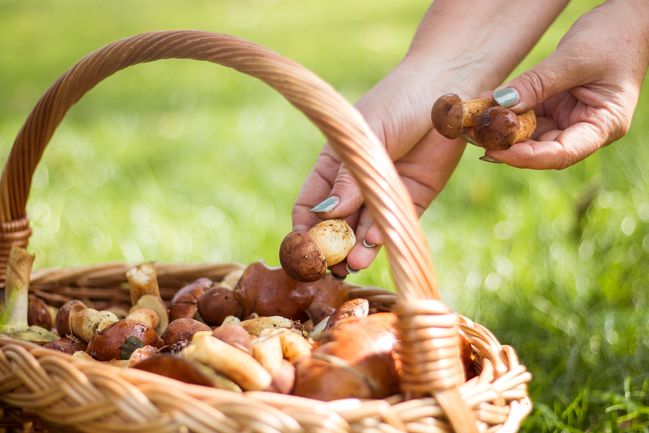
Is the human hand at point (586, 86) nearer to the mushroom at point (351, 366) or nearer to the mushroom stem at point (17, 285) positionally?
the mushroom at point (351, 366)

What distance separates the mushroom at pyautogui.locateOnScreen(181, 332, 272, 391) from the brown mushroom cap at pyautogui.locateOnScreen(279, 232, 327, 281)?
300mm

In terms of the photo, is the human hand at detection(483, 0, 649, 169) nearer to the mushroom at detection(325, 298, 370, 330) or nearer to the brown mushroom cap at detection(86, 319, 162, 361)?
the mushroom at detection(325, 298, 370, 330)

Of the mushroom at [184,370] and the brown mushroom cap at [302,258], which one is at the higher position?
the brown mushroom cap at [302,258]

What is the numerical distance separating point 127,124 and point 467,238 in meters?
1.90

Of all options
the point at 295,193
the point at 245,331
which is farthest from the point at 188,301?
the point at 295,193

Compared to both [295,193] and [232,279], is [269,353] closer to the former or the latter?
[232,279]

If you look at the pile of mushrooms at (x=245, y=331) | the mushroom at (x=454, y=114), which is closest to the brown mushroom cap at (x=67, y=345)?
the pile of mushrooms at (x=245, y=331)

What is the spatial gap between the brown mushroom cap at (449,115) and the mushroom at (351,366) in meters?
0.40

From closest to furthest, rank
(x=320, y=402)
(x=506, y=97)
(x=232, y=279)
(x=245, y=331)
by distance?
1. (x=320, y=402)
2. (x=245, y=331)
3. (x=506, y=97)
4. (x=232, y=279)

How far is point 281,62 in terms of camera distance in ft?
3.99

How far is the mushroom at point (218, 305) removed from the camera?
1.60m

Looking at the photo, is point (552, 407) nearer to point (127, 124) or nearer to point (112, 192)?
point (112, 192)

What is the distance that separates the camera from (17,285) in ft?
5.31

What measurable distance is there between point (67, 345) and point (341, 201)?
54cm
